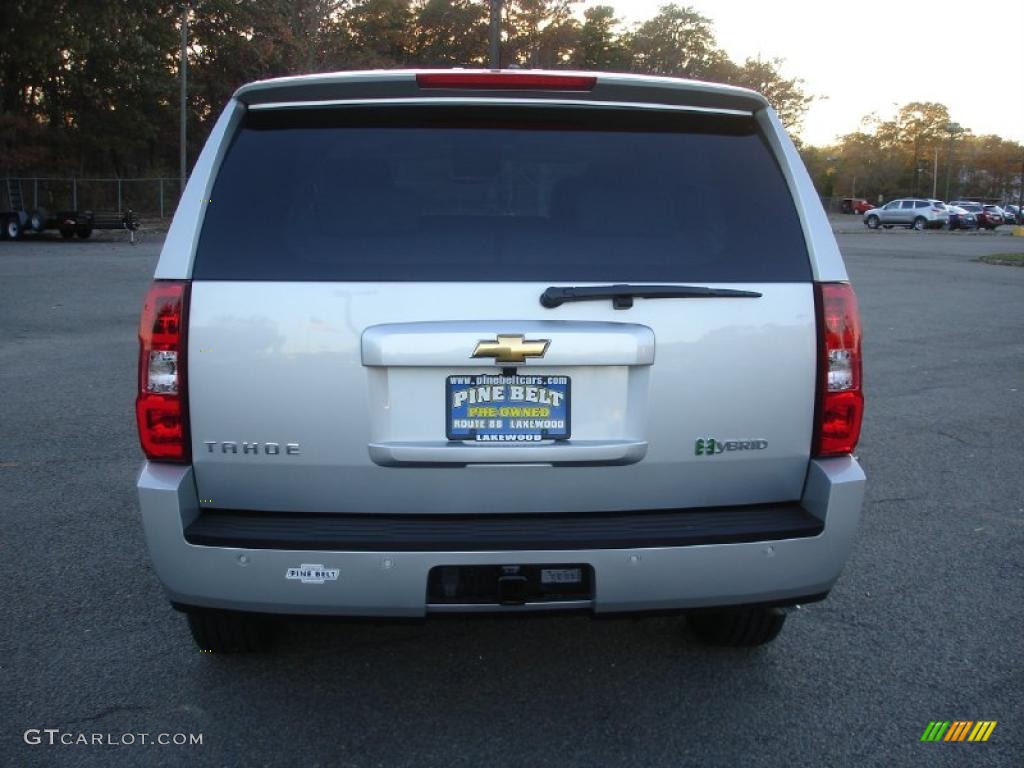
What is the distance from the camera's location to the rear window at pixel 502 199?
292 cm

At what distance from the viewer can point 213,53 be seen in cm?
5544

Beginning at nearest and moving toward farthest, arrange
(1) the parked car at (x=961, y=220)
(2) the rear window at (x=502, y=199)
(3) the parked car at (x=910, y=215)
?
(2) the rear window at (x=502, y=199), (1) the parked car at (x=961, y=220), (3) the parked car at (x=910, y=215)

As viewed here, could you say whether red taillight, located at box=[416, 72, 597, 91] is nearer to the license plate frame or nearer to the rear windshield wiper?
the rear windshield wiper

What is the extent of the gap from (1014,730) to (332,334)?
8.13 feet

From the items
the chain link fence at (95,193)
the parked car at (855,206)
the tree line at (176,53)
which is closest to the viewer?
the tree line at (176,53)

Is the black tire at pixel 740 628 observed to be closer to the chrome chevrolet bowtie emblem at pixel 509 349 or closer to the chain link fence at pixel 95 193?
the chrome chevrolet bowtie emblem at pixel 509 349

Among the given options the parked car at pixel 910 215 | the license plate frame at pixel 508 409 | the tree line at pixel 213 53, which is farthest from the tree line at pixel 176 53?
the license plate frame at pixel 508 409

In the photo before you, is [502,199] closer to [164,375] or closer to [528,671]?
[164,375]

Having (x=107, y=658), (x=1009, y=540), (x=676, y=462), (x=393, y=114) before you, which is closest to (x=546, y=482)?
(x=676, y=462)

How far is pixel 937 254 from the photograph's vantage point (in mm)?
32844

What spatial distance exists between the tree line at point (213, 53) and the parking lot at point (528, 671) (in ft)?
121

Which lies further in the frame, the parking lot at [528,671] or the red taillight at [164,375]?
the parking lot at [528,671]

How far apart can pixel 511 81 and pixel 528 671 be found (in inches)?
79.7

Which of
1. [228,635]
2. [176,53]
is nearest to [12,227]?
[176,53]
